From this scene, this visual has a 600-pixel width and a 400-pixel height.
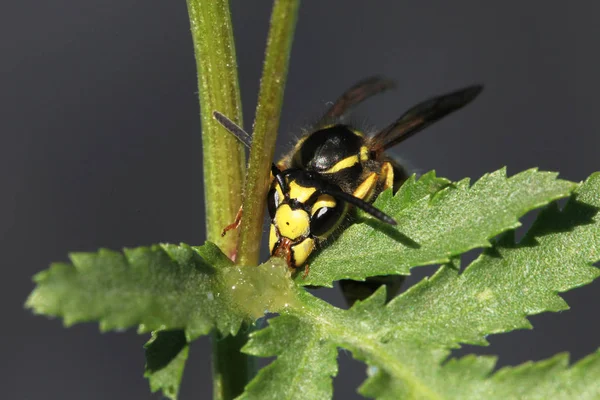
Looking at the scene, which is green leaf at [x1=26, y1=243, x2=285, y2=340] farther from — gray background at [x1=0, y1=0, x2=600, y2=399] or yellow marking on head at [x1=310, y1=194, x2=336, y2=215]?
gray background at [x1=0, y1=0, x2=600, y2=399]

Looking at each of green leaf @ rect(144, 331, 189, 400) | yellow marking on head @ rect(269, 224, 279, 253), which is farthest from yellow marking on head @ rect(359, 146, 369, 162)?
green leaf @ rect(144, 331, 189, 400)

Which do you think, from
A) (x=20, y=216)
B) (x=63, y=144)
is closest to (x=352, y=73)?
(x=63, y=144)

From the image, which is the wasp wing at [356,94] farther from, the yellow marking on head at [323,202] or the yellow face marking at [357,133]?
the yellow marking on head at [323,202]

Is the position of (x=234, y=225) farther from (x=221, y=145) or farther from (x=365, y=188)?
(x=365, y=188)

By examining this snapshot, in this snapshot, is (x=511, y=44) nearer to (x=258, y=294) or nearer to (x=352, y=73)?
(x=352, y=73)

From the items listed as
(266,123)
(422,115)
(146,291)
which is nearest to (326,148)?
(422,115)
